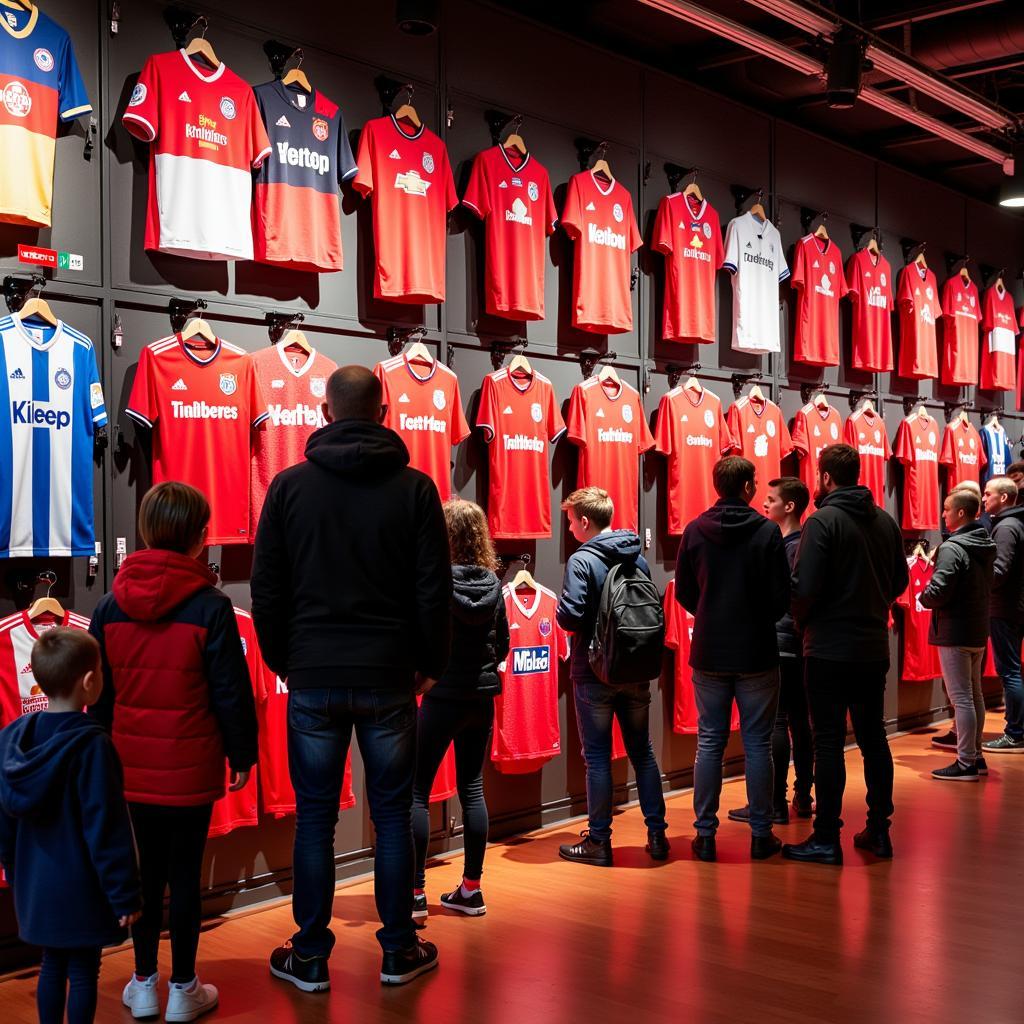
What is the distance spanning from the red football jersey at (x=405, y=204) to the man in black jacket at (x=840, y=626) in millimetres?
1962

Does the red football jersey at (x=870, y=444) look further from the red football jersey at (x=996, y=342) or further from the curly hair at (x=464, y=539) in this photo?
the curly hair at (x=464, y=539)

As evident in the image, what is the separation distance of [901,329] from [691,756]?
390cm

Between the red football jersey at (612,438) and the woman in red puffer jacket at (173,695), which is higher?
the red football jersey at (612,438)

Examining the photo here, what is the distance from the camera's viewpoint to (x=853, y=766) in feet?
23.8

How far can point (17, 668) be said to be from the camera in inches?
158

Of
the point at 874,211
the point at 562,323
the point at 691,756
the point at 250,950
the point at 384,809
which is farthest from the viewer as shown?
the point at 874,211

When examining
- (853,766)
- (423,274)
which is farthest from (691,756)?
(423,274)

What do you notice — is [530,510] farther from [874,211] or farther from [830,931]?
[874,211]

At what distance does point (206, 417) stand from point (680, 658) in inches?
127

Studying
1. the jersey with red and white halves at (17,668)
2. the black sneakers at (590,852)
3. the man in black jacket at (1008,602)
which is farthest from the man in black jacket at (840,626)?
the jersey with red and white halves at (17,668)

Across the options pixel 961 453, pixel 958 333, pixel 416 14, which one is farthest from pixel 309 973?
pixel 958 333

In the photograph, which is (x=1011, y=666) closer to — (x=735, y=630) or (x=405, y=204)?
(x=735, y=630)

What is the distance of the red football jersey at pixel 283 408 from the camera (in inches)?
187

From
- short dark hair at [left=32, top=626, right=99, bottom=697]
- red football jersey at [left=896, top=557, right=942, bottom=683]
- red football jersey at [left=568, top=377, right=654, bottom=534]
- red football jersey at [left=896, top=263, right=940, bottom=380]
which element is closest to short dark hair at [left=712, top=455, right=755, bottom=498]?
red football jersey at [left=568, top=377, right=654, bottom=534]
